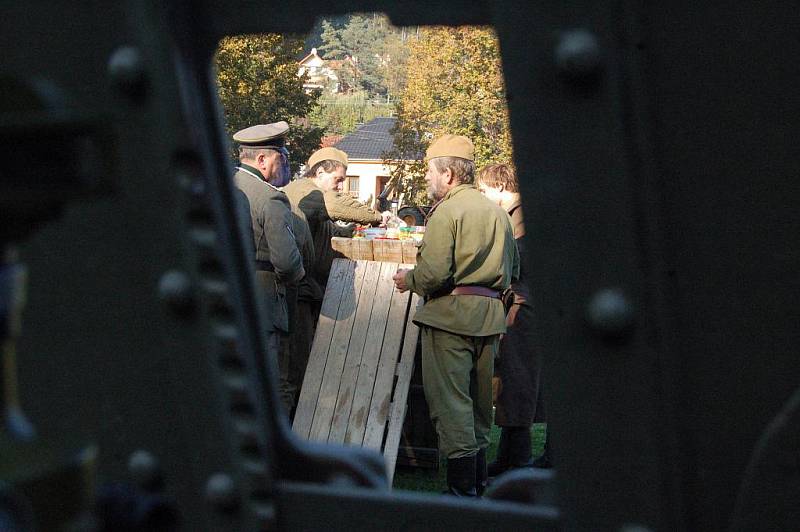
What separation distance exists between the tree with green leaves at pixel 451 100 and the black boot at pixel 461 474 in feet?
66.6

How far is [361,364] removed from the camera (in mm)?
5676

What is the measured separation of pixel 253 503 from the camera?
3.31ft

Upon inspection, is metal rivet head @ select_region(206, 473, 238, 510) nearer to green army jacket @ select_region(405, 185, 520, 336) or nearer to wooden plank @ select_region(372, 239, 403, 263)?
green army jacket @ select_region(405, 185, 520, 336)

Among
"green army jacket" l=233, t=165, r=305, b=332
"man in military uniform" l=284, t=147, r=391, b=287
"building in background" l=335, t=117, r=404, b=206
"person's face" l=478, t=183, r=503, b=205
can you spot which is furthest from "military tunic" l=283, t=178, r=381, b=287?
"building in background" l=335, t=117, r=404, b=206

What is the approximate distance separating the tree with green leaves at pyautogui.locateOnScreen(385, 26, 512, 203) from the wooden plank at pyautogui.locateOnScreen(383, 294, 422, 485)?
19658 millimetres

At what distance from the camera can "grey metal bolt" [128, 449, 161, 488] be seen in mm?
1028

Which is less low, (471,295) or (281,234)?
(281,234)

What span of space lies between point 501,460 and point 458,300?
135 centimetres

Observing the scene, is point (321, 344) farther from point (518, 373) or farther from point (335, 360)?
point (518, 373)

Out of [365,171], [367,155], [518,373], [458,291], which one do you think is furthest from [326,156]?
[367,155]

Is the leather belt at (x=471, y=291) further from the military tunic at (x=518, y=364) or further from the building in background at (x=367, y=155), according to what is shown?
the building in background at (x=367, y=155)

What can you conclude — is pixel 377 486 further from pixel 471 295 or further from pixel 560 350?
pixel 471 295

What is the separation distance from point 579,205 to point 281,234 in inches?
180

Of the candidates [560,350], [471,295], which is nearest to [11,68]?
[560,350]
